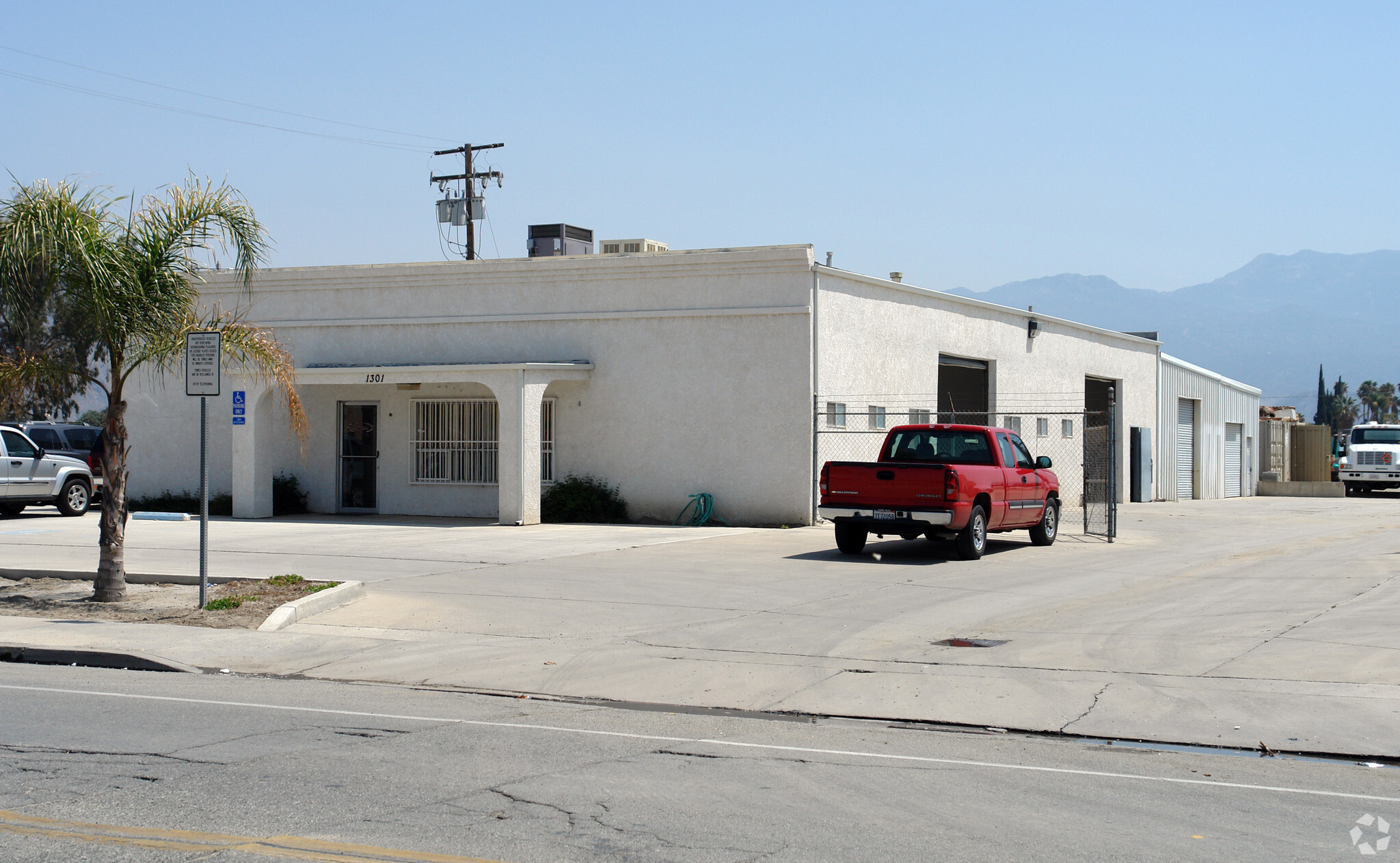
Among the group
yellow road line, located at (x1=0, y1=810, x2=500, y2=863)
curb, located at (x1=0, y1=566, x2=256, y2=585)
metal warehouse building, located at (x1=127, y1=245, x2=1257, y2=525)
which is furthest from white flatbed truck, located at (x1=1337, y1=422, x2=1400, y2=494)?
yellow road line, located at (x1=0, y1=810, x2=500, y2=863)

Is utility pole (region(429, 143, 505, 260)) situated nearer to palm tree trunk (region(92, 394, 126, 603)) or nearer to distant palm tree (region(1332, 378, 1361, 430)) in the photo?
palm tree trunk (region(92, 394, 126, 603))

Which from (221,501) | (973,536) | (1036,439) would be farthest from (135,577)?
(1036,439)

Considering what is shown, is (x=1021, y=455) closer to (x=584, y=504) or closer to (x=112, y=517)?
(x=584, y=504)

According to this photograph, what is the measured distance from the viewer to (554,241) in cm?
2884

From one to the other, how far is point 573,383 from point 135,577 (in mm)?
10971

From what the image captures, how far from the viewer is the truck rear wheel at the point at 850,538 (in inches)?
713

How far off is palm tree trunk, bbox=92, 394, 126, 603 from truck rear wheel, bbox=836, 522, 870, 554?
9476mm

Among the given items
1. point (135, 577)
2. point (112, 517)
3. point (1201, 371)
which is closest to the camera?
point (112, 517)

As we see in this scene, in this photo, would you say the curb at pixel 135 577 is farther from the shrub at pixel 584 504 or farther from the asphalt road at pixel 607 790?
the shrub at pixel 584 504

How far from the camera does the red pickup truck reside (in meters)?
17.1

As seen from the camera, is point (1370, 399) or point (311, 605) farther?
point (1370, 399)

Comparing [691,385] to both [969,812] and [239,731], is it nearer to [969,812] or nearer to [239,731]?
[239,731]

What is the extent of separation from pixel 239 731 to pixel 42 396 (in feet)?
29.8

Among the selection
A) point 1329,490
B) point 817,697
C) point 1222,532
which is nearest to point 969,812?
point 817,697
